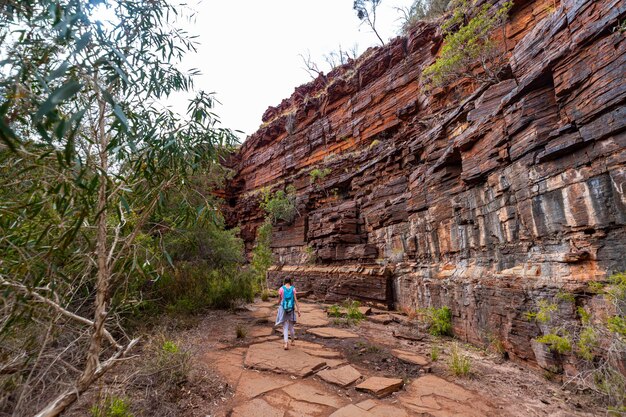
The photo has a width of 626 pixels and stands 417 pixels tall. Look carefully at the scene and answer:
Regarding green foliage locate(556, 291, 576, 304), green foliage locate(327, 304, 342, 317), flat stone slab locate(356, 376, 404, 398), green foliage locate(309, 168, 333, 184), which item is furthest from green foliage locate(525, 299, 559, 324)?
green foliage locate(309, 168, 333, 184)

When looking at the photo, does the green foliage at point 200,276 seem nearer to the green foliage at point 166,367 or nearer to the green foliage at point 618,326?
the green foliage at point 166,367

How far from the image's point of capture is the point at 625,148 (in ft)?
13.9

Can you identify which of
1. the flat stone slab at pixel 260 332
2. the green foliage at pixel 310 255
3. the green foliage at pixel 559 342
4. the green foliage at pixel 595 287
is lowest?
the flat stone slab at pixel 260 332

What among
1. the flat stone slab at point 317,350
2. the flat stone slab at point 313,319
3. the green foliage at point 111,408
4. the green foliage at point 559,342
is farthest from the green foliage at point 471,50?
the green foliage at point 111,408

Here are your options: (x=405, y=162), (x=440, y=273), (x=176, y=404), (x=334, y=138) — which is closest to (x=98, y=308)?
(x=176, y=404)

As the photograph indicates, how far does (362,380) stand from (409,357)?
152 centimetres

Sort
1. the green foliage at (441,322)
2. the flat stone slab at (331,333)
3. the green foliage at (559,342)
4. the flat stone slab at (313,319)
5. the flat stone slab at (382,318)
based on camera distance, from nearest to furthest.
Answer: the green foliage at (559,342)
the flat stone slab at (331,333)
the green foliage at (441,322)
the flat stone slab at (313,319)
the flat stone slab at (382,318)

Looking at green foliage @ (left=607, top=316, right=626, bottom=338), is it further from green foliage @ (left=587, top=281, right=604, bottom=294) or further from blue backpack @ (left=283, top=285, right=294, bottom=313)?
blue backpack @ (left=283, top=285, right=294, bottom=313)

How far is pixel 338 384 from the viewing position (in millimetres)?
4602

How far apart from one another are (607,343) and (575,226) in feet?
5.84

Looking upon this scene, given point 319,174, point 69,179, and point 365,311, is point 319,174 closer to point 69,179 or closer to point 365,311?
point 365,311

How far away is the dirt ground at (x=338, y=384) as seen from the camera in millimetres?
3773

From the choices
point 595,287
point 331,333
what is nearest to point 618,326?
point 595,287

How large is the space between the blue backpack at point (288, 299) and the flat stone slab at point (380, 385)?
2.39 meters
